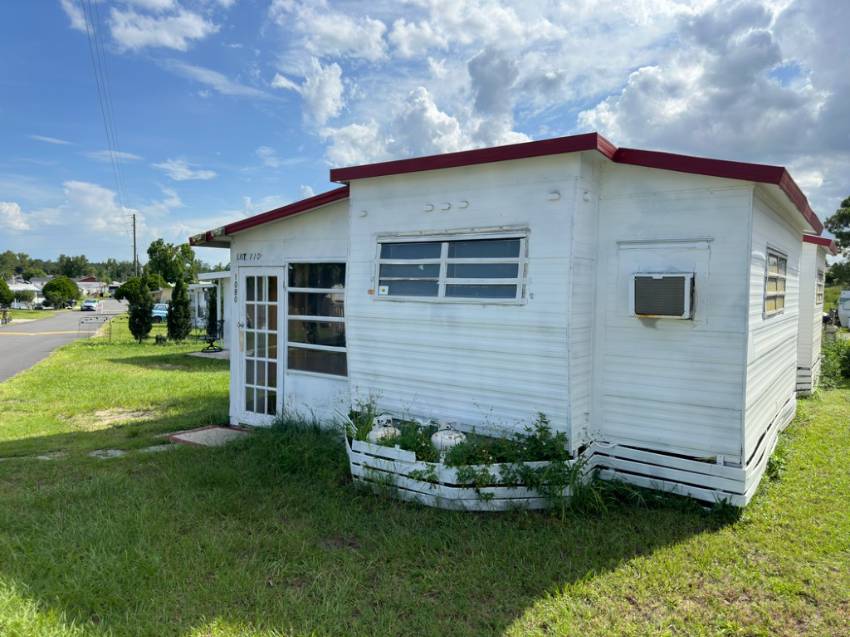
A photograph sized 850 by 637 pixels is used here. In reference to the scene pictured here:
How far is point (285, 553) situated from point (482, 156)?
3.59 meters

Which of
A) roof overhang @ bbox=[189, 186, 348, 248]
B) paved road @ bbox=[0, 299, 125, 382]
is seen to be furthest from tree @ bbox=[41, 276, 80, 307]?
roof overhang @ bbox=[189, 186, 348, 248]

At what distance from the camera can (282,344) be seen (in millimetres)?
7035

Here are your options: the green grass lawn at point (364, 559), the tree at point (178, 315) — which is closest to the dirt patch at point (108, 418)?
the green grass lawn at point (364, 559)

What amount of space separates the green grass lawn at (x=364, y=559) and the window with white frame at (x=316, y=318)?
1.18m

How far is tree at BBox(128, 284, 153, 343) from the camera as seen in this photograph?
19547 mm

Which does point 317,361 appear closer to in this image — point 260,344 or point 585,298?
point 260,344

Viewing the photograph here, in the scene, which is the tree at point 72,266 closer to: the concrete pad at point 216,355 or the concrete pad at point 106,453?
the concrete pad at point 216,355

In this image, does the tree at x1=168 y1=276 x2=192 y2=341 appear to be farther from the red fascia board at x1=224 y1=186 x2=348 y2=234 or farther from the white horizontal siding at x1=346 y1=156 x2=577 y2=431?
the white horizontal siding at x1=346 y1=156 x2=577 y2=431

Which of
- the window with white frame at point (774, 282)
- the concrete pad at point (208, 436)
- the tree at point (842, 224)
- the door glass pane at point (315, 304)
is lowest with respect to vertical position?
the concrete pad at point (208, 436)

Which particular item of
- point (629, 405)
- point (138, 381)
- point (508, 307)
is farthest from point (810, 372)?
point (138, 381)

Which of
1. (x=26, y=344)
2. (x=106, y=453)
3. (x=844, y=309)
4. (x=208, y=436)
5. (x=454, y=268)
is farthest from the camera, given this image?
(x=844, y=309)

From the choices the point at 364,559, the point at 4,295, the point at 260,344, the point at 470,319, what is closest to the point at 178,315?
the point at 260,344

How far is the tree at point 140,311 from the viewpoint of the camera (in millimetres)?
19547

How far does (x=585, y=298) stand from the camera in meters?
4.87
